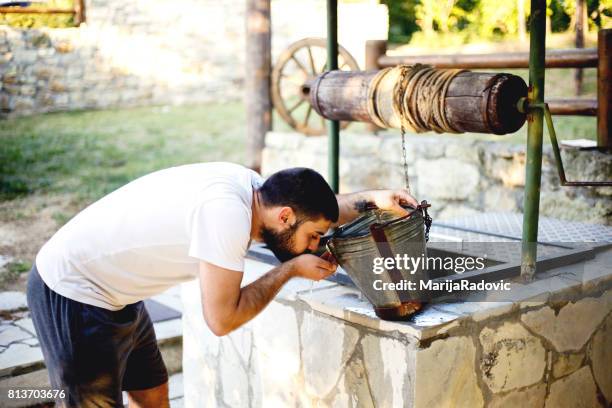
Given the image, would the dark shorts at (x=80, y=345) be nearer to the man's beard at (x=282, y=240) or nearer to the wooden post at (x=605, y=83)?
the man's beard at (x=282, y=240)

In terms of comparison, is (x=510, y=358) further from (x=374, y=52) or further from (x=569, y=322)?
(x=374, y=52)

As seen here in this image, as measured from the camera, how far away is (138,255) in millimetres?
2398

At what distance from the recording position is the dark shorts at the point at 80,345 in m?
2.44

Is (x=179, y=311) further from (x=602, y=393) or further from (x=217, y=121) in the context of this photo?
(x=217, y=121)

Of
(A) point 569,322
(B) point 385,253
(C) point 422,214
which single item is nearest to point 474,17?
(A) point 569,322

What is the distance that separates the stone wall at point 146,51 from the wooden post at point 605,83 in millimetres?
7460

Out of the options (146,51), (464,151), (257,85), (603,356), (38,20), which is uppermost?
(38,20)

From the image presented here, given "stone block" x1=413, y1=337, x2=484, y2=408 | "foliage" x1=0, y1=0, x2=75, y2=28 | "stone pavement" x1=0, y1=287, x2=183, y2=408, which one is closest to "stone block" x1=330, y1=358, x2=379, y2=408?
"stone block" x1=413, y1=337, x2=484, y2=408

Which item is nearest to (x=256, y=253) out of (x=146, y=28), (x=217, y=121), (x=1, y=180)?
(x=1, y=180)

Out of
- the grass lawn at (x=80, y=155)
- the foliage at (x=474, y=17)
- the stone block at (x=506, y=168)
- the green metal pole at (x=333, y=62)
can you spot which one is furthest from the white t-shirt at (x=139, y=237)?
the foliage at (x=474, y=17)

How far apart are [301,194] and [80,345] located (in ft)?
2.93

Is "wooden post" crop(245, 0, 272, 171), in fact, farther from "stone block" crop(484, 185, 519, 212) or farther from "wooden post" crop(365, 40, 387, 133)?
"stone block" crop(484, 185, 519, 212)

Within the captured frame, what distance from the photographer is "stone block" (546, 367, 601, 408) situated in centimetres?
295

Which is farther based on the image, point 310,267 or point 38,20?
point 38,20
